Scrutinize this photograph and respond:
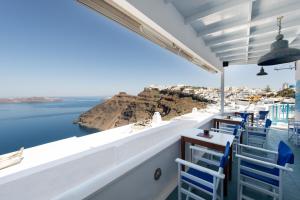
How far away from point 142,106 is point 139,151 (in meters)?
5.59

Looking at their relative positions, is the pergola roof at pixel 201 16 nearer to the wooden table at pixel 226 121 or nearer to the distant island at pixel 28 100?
the wooden table at pixel 226 121

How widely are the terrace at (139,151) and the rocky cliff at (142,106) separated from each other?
204 centimetres

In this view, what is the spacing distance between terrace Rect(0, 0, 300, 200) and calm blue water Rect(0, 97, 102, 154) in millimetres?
866

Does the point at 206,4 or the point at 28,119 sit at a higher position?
the point at 206,4

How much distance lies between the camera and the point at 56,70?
6.73 meters

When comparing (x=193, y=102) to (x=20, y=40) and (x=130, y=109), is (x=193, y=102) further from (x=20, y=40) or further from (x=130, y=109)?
(x=20, y=40)

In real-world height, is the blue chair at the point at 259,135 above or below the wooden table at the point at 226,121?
below

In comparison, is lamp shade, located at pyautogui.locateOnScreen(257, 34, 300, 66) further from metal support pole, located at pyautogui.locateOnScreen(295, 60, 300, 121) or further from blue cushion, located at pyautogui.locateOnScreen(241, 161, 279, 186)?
metal support pole, located at pyautogui.locateOnScreen(295, 60, 300, 121)

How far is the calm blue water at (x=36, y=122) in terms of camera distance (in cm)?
293

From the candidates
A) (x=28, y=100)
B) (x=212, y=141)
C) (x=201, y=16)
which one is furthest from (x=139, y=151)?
(x=28, y=100)

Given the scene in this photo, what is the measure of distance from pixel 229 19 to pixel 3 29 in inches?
211

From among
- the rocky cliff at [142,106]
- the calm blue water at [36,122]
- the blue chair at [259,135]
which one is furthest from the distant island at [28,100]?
the blue chair at [259,135]

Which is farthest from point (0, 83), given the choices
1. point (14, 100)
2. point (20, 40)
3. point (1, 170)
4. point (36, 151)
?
point (1, 170)

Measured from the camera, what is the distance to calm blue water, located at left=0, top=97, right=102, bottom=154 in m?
2.93
